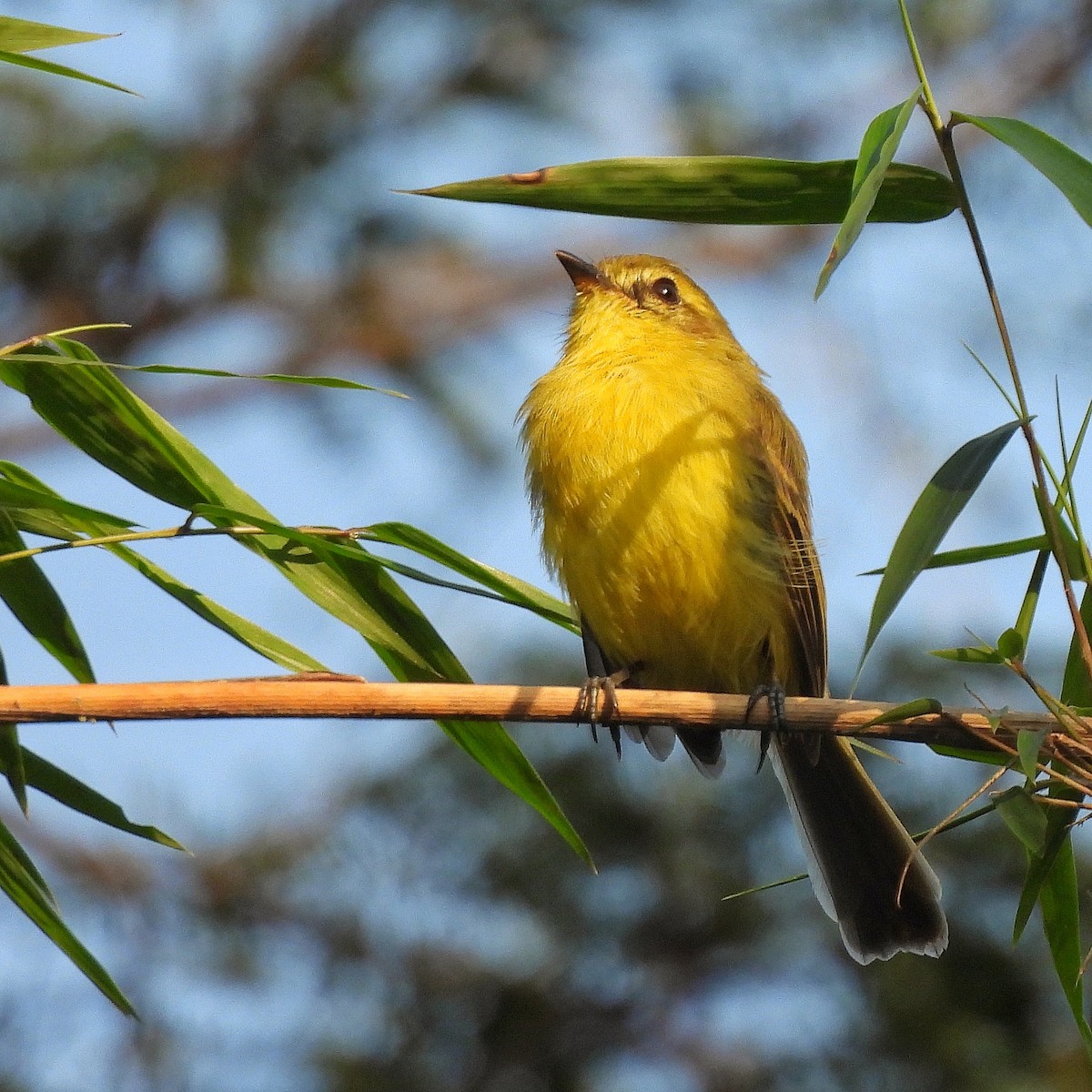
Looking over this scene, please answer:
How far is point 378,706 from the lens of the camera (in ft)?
8.26

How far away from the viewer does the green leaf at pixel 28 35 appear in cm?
268

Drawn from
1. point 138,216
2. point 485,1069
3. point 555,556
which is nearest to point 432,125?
point 138,216

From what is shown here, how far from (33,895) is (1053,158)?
2.23 meters

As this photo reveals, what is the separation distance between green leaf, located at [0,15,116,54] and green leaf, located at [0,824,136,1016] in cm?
140

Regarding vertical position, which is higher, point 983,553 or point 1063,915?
point 983,553

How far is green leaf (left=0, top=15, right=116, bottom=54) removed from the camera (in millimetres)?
2684

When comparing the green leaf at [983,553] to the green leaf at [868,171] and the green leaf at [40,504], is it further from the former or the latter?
the green leaf at [40,504]

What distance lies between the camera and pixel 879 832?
4.42 m

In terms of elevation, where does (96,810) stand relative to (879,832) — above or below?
above

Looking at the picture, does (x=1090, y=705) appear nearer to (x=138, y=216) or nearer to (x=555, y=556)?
(x=555, y=556)

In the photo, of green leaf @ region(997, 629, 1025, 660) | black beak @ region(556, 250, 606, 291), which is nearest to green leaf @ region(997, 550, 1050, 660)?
green leaf @ region(997, 629, 1025, 660)

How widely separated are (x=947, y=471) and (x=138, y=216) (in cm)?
537

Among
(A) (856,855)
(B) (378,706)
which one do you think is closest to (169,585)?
(B) (378,706)

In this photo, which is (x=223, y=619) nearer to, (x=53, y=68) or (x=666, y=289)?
(x=53, y=68)
